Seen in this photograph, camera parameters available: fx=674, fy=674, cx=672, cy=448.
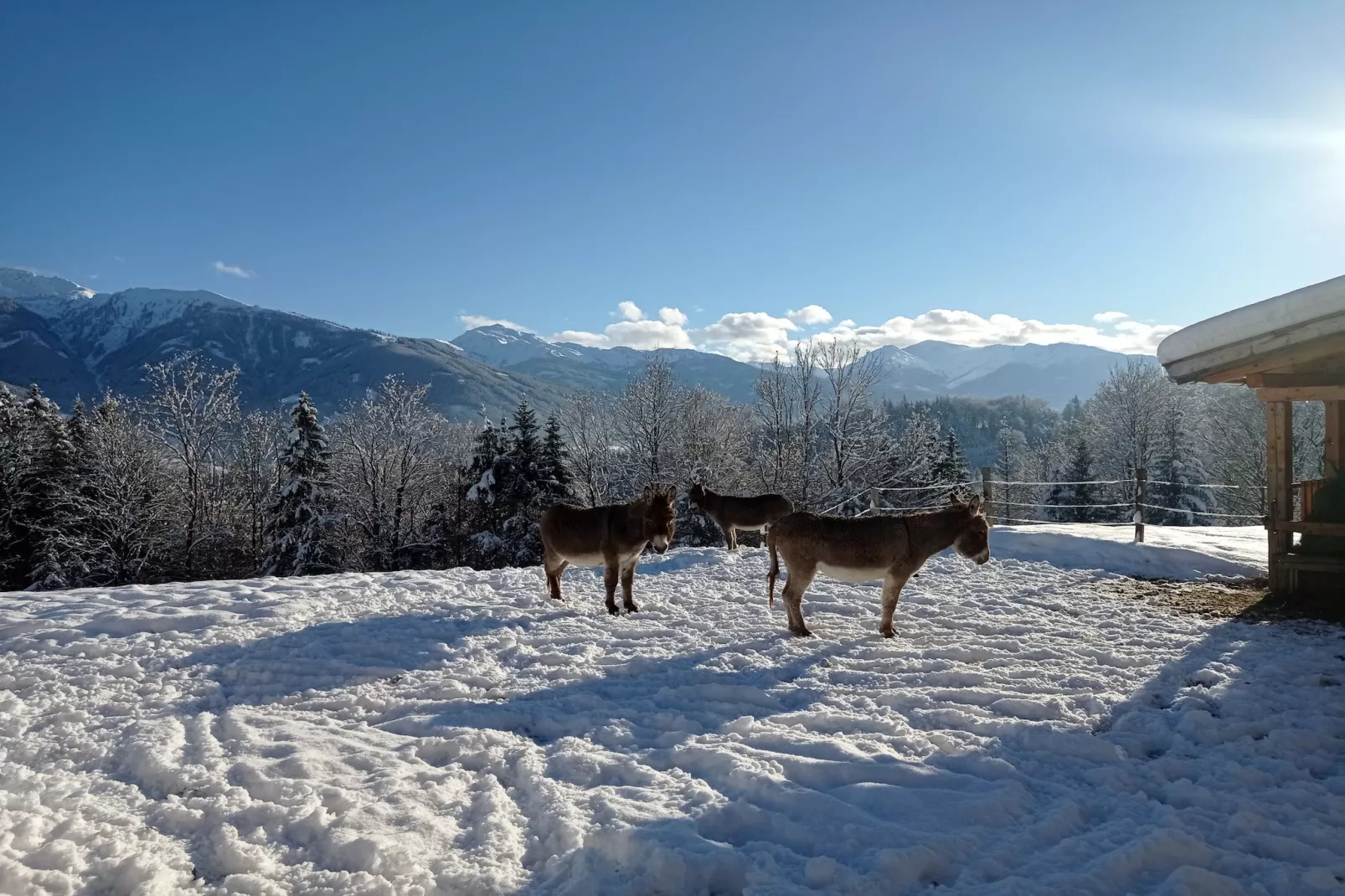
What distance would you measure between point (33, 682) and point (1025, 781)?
7.48m

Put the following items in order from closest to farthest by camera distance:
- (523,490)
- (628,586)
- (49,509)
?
(628,586) < (49,509) < (523,490)

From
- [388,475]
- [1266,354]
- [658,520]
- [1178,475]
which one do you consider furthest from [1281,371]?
[1178,475]

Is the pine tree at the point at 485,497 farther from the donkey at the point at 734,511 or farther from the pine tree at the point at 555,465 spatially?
the donkey at the point at 734,511

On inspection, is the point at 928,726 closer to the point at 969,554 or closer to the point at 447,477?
the point at 969,554

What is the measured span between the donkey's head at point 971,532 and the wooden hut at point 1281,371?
3.58m

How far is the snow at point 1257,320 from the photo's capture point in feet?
22.9

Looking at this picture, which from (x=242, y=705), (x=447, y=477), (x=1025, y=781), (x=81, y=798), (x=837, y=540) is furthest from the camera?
(x=447, y=477)

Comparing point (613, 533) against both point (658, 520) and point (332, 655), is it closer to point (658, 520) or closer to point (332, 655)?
point (658, 520)

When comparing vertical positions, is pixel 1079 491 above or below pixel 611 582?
below

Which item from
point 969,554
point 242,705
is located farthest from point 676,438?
point 242,705

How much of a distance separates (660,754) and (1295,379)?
9615mm

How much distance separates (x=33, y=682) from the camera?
5520mm

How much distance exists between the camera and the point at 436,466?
40.0 meters

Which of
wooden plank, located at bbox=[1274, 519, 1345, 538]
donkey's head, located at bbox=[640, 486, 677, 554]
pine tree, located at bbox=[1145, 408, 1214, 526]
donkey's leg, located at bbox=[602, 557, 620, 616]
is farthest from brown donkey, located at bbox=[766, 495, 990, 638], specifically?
pine tree, located at bbox=[1145, 408, 1214, 526]
